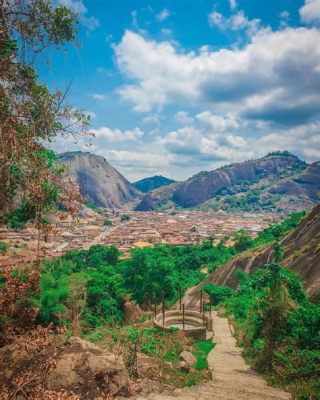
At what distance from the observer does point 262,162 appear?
196 meters

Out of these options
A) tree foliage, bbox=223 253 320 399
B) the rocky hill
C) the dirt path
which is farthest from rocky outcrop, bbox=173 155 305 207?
tree foliage, bbox=223 253 320 399

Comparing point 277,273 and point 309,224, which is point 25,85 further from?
point 309,224

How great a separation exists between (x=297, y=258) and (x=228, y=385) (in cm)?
1502

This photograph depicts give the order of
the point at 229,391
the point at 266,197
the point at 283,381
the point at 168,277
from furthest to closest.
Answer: the point at 266,197 < the point at 168,277 < the point at 283,381 < the point at 229,391

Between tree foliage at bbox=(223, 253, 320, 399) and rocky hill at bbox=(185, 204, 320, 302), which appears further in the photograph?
rocky hill at bbox=(185, 204, 320, 302)

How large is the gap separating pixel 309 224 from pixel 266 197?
141587mm

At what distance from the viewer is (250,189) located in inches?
7023

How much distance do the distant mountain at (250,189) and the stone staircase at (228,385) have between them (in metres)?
143

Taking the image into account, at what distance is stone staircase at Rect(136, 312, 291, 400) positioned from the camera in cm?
759

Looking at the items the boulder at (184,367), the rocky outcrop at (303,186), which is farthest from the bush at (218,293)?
the rocky outcrop at (303,186)

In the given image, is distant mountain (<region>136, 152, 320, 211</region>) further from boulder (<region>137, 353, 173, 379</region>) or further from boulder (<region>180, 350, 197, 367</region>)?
boulder (<region>137, 353, 173, 379</region>)

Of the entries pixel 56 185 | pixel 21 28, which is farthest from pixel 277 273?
pixel 21 28

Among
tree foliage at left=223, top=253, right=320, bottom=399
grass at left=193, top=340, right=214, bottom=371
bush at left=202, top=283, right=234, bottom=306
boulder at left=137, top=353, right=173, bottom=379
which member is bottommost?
bush at left=202, top=283, right=234, bottom=306

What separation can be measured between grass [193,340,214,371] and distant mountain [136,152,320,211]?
14115 centimetres
